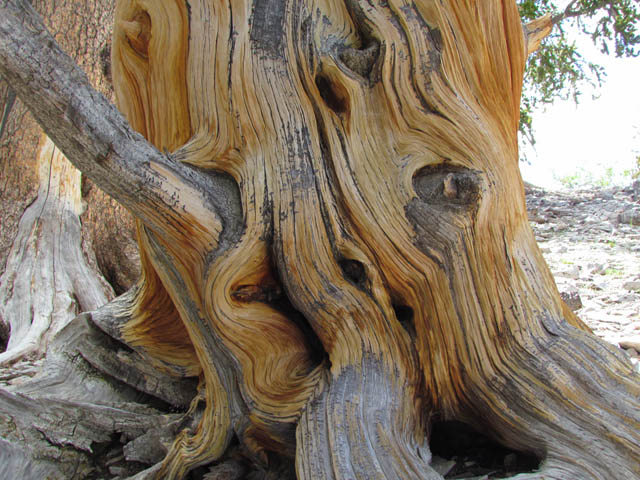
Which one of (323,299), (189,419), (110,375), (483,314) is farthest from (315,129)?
(110,375)

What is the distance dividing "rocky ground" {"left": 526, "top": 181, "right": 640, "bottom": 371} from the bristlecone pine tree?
1.26 m

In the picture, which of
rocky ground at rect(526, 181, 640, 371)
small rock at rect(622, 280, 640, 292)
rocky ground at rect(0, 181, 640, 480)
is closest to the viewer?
rocky ground at rect(0, 181, 640, 480)

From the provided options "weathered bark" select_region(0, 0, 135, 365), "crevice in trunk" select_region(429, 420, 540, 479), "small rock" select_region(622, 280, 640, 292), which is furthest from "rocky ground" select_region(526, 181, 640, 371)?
"weathered bark" select_region(0, 0, 135, 365)

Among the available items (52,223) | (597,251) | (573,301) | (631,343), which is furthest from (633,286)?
(52,223)

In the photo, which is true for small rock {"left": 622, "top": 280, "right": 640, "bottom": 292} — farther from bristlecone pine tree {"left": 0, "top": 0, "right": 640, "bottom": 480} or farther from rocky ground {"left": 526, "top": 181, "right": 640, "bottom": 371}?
bristlecone pine tree {"left": 0, "top": 0, "right": 640, "bottom": 480}

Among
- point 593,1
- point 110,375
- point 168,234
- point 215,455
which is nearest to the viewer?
point 168,234

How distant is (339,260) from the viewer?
2.03m

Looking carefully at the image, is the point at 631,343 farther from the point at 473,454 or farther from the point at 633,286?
the point at 473,454

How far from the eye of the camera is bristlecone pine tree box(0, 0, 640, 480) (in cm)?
182

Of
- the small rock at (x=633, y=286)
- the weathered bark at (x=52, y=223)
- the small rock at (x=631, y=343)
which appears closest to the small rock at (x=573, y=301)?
the small rock at (x=631, y=343)

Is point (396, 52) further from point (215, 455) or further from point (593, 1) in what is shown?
point (593, 1)

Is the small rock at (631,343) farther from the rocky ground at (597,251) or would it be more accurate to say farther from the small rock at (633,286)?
the small rock at (633,286)

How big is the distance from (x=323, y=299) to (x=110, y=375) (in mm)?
1287

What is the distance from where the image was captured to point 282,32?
7.39ft
